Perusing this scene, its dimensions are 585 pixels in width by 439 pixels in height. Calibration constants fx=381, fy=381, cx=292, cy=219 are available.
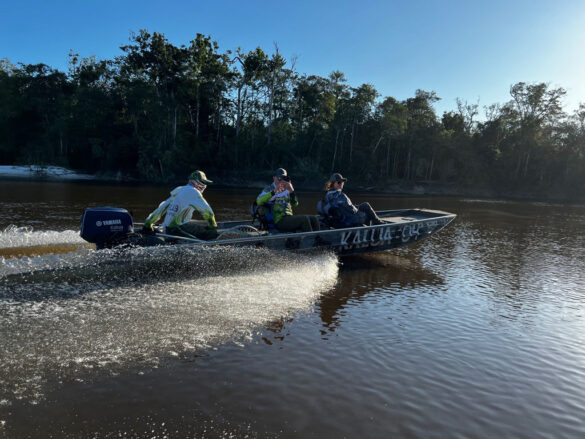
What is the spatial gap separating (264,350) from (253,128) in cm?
4778

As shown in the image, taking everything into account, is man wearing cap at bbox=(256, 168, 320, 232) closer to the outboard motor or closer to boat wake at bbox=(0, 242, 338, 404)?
boat wake at bbox=(0, 242, 338, 404)

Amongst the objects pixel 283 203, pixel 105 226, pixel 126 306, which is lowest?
pixel 126 306

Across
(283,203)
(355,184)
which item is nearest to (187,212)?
(283,203)

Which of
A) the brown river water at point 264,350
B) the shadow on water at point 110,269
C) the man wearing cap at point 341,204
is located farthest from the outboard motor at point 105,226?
the man wearing cap at point 341,204

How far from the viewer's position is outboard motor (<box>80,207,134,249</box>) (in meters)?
5.75

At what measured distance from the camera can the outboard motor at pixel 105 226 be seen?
575 cm

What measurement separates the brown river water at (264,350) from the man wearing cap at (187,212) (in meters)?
0.72

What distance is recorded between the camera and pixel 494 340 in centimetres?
508

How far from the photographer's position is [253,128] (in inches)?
1966

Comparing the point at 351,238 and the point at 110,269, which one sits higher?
the point at 351,238

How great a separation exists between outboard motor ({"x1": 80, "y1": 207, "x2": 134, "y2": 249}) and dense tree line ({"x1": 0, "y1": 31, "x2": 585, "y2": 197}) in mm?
40813

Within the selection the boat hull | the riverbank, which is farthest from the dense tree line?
the boat hull

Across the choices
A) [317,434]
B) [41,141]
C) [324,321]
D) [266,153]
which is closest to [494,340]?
[324,321]

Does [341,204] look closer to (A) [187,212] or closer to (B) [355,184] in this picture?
(A) [187,212]
